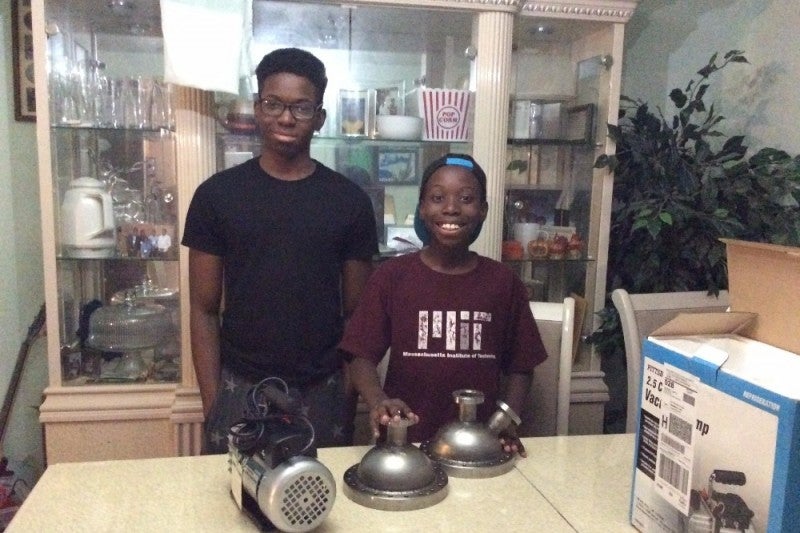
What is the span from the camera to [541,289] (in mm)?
2246

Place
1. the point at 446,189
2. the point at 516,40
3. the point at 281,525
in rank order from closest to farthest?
the point at 281,525
the point at 446,189
the point at 516,40

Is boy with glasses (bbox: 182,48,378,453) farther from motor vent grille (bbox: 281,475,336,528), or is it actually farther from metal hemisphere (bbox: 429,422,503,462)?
motor vent grille (bbox: 281,475,336,528)

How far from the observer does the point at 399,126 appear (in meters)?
2.04

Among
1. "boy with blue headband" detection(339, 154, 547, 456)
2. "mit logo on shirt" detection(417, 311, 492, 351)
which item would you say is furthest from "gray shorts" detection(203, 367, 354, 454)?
"mit logo on shirt" detection(417, 311, 492, 351)

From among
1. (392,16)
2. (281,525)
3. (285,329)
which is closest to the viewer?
(281,525)

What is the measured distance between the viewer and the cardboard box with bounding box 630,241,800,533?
0.71 metres

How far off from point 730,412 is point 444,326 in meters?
0.68

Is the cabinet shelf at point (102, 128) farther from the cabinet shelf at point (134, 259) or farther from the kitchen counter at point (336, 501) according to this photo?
the kitchen counter at point (336, 501)

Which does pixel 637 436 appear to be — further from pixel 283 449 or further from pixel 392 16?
pixel 392 16

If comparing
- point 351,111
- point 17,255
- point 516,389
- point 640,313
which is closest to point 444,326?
point 516,389

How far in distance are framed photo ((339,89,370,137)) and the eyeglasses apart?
54 centimetres

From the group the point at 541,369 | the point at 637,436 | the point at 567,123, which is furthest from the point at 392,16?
the point at 637,436

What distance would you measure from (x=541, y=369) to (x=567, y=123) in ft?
3.19

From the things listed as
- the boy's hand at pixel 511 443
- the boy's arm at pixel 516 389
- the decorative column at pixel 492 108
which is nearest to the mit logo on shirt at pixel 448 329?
the boy's arm at pixel 516 389
